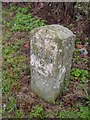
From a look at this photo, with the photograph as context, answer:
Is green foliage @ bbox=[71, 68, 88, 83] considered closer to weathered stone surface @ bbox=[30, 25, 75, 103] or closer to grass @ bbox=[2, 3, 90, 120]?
grass @ bbox=[2, 3, 90, 120]

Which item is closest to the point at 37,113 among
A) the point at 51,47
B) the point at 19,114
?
the point at 19,114

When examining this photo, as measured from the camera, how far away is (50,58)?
355 cm

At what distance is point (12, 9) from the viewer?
643cm

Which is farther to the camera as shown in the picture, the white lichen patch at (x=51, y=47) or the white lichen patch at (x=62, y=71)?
the white lichen patch at (x=62, y=71)

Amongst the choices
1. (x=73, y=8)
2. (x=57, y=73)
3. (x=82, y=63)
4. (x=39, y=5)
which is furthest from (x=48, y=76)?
(x=39, y=5)

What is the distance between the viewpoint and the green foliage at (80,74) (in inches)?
168

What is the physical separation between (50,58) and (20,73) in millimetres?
1020

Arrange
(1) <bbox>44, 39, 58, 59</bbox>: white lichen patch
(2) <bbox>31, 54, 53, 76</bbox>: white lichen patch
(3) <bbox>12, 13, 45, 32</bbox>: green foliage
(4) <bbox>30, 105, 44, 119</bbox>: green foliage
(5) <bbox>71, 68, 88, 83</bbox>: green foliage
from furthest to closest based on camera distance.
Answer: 1. (3) <bbox>12, 13, 45, 32</bbox>: green foliage
2. (5) <bbox>71, 68, 88, 83</bbox>: green foliage
3. (4) <bbox>30, 105, 44, 119</bbox>: green foliage
4. (2) <bbox>31, 54, 53, 76</bbox>: white lichen patch
5. (1) <bbox>44, 39, 58, 59</bbox>: white lichen patch

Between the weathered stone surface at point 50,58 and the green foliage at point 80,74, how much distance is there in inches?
17.8

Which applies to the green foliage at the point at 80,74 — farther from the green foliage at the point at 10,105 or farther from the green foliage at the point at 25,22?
the green foliage at the point at 25,22

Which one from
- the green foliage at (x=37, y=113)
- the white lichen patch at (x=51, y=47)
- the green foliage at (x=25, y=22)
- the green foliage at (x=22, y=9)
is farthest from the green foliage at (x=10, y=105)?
the green foliage at (x=22, y=9)

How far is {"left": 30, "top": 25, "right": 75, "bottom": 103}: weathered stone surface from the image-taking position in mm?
3447

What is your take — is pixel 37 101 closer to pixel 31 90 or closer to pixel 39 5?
pixel 31 90

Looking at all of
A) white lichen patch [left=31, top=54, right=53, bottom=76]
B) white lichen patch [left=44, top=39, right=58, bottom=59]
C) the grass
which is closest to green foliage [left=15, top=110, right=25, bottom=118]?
the grass
